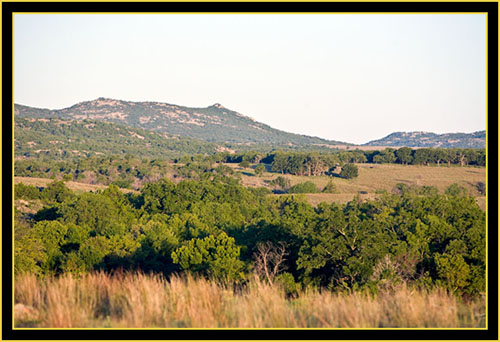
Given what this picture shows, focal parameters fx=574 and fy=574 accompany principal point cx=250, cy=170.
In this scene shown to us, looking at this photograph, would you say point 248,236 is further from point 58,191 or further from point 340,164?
point 340,164

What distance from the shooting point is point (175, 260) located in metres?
20.9

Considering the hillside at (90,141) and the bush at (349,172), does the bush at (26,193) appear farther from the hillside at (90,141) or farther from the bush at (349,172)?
the hillside at (90,141)

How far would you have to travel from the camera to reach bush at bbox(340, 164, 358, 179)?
273ft

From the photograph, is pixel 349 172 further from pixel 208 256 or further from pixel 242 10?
pixel 242 10

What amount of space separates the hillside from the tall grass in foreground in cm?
13131

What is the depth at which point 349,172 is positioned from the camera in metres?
83.6

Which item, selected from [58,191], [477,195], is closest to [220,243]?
[58,191]

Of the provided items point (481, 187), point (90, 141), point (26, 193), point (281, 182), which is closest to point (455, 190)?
point (481, 187)

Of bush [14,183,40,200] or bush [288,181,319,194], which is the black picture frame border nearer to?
bush [14,183,40,200]

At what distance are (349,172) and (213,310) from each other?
77.9 m

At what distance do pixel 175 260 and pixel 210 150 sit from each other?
506ft

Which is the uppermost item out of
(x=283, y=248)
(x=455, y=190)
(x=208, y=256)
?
(x=455, y=190)

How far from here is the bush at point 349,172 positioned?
83.1 meters

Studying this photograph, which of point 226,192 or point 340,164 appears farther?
point 340,164
